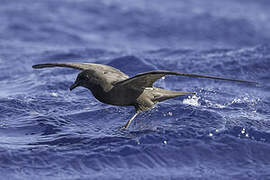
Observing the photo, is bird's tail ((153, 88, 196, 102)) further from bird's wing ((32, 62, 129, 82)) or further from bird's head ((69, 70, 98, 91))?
bird's head ((69, 70, 98, 91))

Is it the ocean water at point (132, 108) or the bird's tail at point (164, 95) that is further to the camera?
the bird's tail at point (164, 95)

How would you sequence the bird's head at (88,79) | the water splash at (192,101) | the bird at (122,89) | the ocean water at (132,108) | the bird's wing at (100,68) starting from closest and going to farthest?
the ocean water at (132,108)
the bird at (122,89)
the bird's head at (88,79)
the bird's wing at (100,68)
the water splash at (192,101)

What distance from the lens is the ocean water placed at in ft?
20.1

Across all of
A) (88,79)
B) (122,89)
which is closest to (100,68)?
(88,79)

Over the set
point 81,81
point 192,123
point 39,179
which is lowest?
point 39,179

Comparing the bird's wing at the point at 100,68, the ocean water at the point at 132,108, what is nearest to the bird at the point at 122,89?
the bird's wing at the point at 100,68

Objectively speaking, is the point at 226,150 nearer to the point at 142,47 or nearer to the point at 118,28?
the point at 142,47

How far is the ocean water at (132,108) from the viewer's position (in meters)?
6.12

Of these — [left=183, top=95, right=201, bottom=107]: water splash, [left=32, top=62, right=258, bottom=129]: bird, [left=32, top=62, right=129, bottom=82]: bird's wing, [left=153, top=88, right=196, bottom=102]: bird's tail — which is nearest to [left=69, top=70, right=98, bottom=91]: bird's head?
[left=32, top=62, right=258, bottom=129]: bird

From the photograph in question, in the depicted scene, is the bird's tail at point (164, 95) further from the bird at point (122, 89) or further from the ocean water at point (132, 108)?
the ocean water at point (132, 108)

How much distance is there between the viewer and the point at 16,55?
12.1 meters

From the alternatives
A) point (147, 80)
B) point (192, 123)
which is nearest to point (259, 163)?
point (192, 123)

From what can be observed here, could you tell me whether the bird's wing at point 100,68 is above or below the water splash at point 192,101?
above

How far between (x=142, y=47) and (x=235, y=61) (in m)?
3.38
